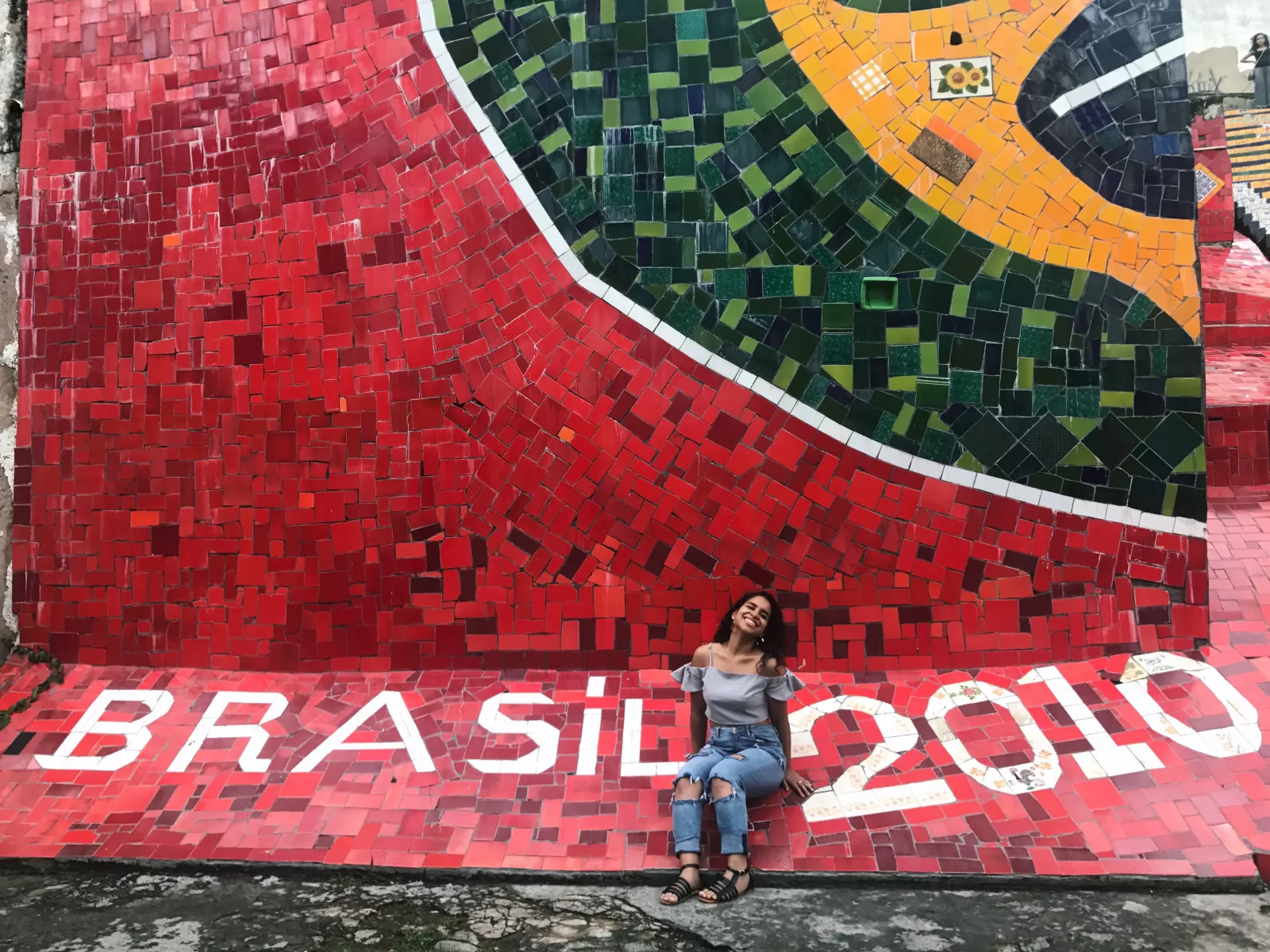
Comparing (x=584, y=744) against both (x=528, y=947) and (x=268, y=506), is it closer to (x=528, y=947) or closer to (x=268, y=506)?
(x=528, y=947)

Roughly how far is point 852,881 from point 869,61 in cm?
362

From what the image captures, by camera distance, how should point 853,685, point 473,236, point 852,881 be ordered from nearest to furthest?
point 852,881, point 853,685, point 473,236

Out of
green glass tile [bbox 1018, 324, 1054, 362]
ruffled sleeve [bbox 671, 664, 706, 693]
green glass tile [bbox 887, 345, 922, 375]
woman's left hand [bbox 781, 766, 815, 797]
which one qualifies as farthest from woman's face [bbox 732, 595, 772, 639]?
green glass tile [bbox 1018, 324, 1054, 362]

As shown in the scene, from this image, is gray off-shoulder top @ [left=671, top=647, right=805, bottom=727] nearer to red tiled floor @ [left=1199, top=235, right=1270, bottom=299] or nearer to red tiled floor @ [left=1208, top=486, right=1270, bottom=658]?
red tiled floor @ [left=1208, top=486, right=1270, bottom=658]

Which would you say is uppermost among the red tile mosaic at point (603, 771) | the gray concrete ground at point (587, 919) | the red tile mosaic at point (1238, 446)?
the red tile mosaic at point (1238, 446)

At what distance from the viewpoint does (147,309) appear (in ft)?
15.3

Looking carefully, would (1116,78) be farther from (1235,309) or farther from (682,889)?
(682,889)

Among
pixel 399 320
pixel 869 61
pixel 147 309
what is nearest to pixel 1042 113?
pixel 869 61

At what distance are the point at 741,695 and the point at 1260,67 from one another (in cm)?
762

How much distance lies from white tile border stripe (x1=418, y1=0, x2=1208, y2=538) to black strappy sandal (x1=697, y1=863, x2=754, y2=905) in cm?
202

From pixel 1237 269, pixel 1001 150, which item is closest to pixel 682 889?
pixel 1001 150

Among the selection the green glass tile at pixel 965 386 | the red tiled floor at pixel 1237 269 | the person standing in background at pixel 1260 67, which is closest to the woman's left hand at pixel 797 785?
the green glass tile at pixel 965 386

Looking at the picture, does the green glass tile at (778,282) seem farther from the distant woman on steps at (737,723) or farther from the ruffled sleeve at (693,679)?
the ruffled sleeve at (693,679)

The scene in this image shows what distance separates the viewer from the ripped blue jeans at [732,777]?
3209mm
